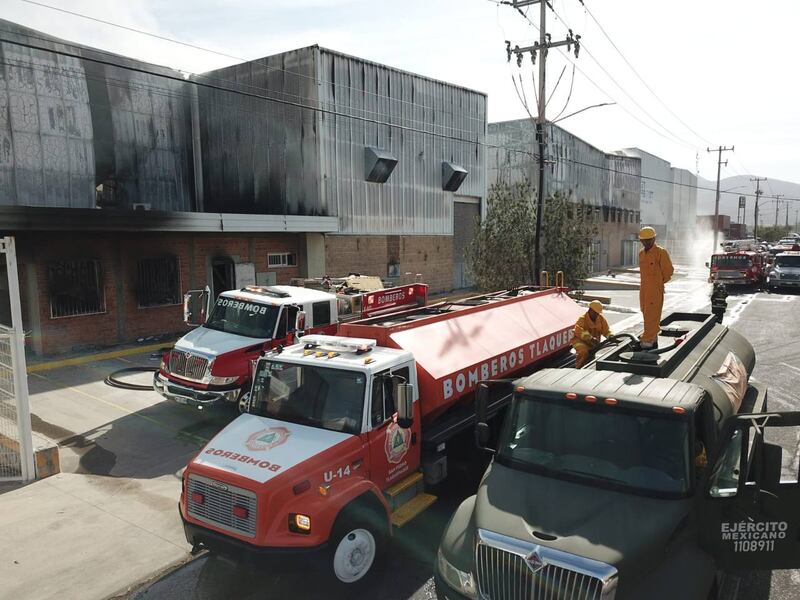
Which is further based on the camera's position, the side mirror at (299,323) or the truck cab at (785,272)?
the truck cab at (785,272)

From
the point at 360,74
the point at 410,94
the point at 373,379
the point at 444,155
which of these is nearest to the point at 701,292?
the point at 444,155

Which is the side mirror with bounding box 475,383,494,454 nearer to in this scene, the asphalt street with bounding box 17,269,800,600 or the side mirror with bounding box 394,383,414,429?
the side mirror with bounding box 394,383,414,429

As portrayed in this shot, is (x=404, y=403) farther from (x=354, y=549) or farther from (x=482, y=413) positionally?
(x=354, y=549)

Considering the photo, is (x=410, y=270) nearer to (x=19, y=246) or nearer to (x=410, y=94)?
(x=410, y=94)

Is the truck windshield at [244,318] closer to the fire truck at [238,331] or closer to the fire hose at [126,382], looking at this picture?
the fire truck at [238,331]

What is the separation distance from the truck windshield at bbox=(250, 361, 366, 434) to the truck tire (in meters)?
1.01

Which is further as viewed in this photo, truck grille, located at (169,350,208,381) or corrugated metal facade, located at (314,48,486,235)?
corrugated metal facade, located at (314,48,486,235)

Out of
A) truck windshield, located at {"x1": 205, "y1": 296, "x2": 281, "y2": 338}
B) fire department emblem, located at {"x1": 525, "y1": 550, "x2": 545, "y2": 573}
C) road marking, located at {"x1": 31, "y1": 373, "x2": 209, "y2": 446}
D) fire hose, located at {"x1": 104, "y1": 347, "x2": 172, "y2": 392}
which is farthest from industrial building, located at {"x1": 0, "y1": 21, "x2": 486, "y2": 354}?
fire department emblem, located at {"x1": 525, "y1": 550, "x2": 545, "y2": 573}

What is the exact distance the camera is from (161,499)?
8531mm

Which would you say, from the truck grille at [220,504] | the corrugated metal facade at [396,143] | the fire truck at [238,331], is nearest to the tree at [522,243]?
the corrugated metal facade at [396,143]

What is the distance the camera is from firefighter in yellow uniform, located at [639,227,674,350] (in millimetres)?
8055

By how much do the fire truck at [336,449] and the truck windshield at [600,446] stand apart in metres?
1.50

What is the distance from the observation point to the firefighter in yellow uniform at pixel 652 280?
26.4 ft

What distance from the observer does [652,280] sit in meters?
8.21
